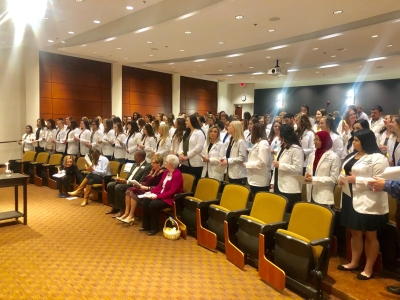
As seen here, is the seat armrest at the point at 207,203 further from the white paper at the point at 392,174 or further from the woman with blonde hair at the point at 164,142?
the white paper at the point at 392,174

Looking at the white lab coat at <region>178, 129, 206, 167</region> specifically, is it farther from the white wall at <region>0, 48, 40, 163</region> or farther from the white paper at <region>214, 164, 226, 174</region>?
the white wall at <region>0, 48, 40, 163</region>

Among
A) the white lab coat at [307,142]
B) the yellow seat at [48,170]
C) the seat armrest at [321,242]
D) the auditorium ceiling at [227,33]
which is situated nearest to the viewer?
the seat armrest at [321,242]

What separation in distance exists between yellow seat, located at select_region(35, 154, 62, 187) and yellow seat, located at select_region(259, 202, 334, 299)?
5795 mm

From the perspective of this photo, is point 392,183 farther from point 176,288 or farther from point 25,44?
point 25,44

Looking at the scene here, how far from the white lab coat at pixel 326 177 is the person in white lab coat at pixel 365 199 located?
0.90 ft

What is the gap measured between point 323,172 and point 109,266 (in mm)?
2395

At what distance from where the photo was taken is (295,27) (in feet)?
22.3

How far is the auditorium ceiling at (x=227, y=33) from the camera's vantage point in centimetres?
577

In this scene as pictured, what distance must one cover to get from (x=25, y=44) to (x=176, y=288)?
8795 millimetres

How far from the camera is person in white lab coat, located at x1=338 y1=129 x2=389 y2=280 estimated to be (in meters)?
2.79

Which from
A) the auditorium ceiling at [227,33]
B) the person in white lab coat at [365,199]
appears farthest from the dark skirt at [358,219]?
the auditorium ceiling at [227,33]

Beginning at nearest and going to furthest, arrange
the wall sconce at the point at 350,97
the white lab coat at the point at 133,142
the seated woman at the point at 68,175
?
1. the white lab coat at the point at 133,142
2. the seated woman at the point at 68,175
3. the wall sconce at the point at 350,97

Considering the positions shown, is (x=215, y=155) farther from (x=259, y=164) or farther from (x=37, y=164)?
(x=37, y=164)

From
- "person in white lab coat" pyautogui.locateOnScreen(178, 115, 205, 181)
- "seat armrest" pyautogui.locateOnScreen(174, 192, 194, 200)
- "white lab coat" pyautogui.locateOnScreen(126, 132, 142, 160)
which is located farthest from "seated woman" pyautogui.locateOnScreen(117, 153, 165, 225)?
"white lab coat" pyautogui.locateOnScreen(126, 132, 142, 160)
